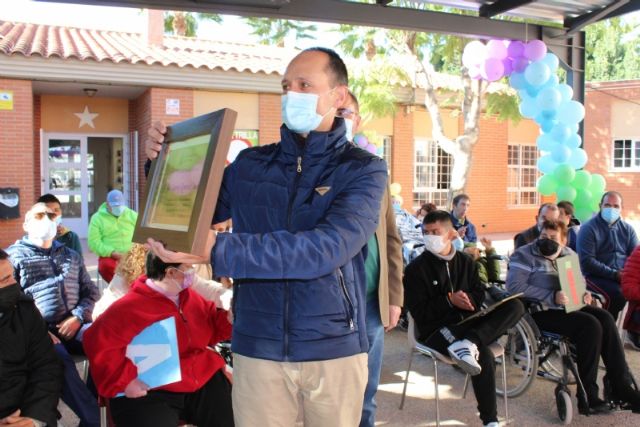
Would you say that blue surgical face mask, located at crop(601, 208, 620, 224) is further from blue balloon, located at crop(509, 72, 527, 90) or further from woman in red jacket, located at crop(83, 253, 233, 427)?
woman in red jacket, located at crop(83, 253, 233, 427)

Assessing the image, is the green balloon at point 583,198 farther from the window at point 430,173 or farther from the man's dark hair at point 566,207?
the window at point 430,173

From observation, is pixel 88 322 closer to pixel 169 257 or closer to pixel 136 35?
pixel 169 257

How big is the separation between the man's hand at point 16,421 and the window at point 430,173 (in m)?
15.3

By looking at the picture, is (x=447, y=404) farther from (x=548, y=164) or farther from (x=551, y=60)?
(x=551, y=60)

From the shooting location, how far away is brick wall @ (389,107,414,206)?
16908 mm

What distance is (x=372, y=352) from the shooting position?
327 cm

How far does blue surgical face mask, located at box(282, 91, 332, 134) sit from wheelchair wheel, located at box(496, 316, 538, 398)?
3502mm

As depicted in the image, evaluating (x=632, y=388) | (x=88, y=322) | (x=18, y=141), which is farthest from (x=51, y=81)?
(x=632, y=388)

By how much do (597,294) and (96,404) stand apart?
483 cm

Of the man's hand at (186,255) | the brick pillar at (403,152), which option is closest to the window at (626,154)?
the brick pillar at (403,152)

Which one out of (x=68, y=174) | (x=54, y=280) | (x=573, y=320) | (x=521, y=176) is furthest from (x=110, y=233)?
(x=521, y=176)

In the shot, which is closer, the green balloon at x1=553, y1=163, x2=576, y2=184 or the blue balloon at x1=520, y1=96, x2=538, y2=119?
the green balloon at x1=553, y1=163, x2=576, y2=184

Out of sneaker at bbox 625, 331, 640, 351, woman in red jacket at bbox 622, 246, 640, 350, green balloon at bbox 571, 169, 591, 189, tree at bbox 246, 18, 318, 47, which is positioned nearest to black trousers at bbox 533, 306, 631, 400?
woman in red jacket at bbox 622, 246, 640, 350

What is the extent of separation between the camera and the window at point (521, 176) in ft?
64.1
